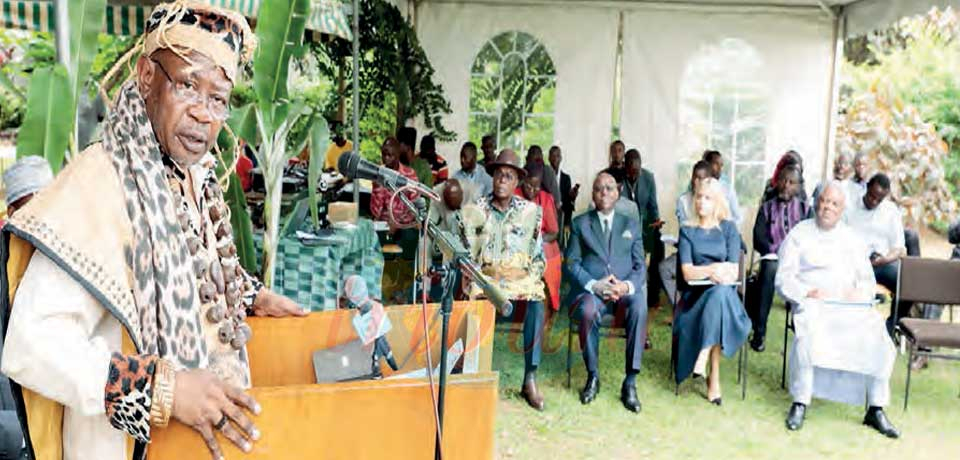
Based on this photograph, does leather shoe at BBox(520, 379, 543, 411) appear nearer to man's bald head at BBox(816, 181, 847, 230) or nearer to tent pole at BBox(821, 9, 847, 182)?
man's bald head at BBox(816, 181, 847, 230)

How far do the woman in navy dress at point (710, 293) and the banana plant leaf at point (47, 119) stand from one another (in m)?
3.68

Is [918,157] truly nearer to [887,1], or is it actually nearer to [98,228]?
[887,1]

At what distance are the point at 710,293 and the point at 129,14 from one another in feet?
15.2

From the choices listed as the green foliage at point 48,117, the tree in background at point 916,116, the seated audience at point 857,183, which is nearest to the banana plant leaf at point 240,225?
the green foliage at point 48,117

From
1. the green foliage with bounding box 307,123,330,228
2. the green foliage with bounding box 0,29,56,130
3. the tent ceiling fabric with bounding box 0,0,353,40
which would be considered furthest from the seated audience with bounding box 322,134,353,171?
the green foliage with bounding box 307,123,330,228

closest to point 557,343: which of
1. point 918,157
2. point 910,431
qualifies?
point 910,431

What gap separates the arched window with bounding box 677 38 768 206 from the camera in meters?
9.42

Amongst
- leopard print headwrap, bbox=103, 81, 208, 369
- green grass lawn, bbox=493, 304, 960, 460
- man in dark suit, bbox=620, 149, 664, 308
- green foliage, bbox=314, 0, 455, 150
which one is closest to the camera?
leopard print headwrap, bbox=103, 81, 208, 369

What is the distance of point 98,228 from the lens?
4.80ft

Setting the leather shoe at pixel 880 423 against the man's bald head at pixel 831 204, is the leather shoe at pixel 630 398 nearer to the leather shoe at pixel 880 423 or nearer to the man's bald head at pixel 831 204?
the leather shoe at pixel 880 423

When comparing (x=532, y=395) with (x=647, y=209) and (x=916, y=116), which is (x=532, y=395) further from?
(x=916, y=116)

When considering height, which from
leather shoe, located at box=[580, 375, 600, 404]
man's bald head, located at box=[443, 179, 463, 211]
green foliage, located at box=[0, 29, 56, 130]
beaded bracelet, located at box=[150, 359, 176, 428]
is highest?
green foliage, located at box=[0, 29, 56, 130]

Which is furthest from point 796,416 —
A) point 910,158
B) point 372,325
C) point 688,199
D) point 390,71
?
point 910,158

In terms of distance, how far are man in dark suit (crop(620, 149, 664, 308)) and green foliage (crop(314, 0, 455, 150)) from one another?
2.20 metres
